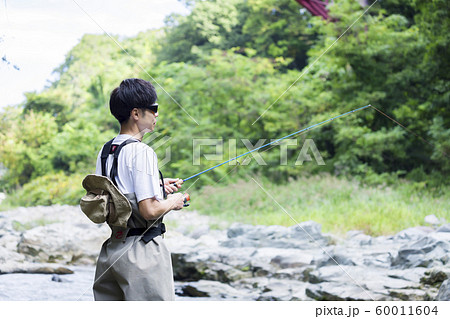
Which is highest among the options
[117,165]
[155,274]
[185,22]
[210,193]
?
[185,22]

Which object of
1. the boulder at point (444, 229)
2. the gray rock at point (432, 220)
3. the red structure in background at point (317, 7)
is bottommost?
the gray rock at point (432, 220)

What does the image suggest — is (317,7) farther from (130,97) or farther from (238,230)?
(130,97)

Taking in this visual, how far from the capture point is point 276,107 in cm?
768

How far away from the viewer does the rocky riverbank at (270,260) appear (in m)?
3.72

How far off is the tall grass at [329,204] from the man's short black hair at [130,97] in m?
4.48

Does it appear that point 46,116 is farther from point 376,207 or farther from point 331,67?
point 376,207

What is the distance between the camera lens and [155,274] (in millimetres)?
1144

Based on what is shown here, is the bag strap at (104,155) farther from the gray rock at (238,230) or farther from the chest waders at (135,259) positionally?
the gray rock at (238,230)

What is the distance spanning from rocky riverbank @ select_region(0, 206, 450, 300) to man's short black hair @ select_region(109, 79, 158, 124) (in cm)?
241

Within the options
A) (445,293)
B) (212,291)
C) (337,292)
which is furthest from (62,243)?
(445,293)

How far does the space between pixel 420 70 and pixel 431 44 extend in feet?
1.66

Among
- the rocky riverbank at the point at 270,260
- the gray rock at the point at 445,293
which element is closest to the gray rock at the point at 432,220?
the rocky riverbank at the point at 270,260

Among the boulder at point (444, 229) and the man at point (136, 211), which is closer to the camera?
the man at point (136, 211)
